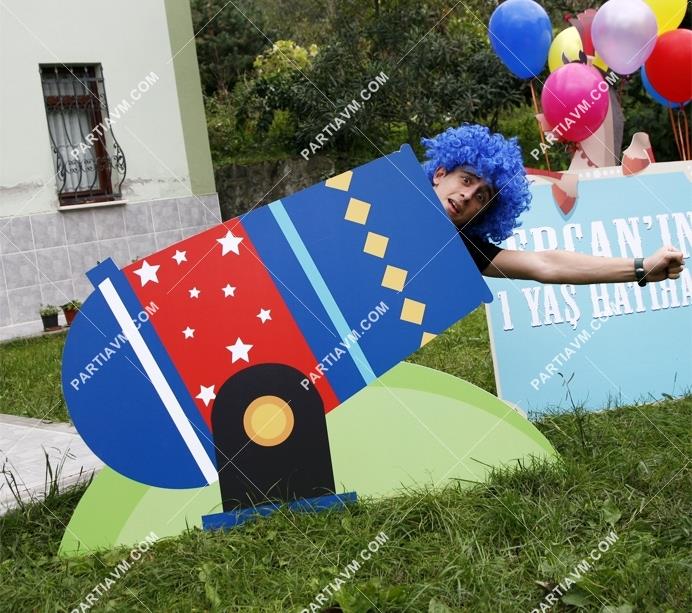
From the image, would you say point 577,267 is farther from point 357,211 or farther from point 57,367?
point 57,367

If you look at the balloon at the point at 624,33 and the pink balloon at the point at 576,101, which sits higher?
the balloon at the point at 624,33

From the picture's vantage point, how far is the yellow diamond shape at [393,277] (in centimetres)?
311

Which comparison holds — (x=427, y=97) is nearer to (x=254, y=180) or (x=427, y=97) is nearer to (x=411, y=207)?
(x=254, y=180)

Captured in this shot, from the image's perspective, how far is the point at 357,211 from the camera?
3104 mm

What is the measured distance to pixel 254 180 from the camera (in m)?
12.2

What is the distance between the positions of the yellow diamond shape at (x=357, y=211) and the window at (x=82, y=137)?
6.76 meters

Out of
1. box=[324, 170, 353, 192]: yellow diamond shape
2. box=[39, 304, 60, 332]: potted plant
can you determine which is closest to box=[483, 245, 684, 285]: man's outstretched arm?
box=[324, 170, 353, 192]: yellow diamond shape

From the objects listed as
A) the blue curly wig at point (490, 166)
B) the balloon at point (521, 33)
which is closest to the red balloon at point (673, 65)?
the balloon at point (521, 33)

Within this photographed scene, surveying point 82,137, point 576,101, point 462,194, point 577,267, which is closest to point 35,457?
point 462,194

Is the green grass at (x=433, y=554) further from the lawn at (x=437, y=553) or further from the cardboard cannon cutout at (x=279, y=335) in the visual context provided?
the cardboard cannon cutout at (x=279, y=335)

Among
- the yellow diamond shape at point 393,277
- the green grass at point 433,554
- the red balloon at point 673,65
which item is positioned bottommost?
the green grass at point 433,554

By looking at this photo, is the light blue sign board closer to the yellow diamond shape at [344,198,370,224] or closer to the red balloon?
the red balloon

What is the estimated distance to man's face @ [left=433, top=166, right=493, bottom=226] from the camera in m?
3.17

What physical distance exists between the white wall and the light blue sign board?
5878 millimetres
